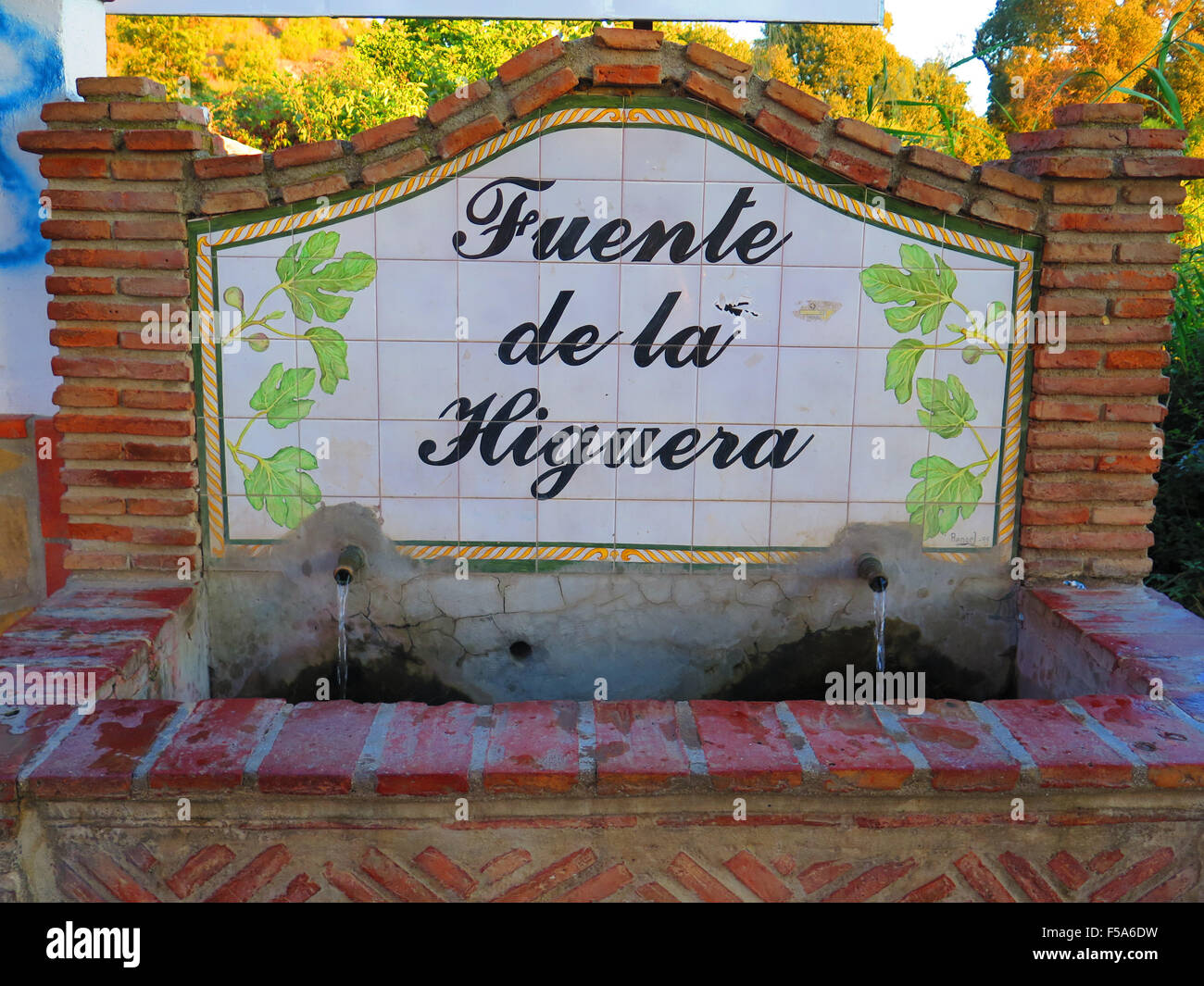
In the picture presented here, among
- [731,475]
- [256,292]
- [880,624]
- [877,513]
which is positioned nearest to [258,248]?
[256,292]

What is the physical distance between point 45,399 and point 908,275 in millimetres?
3501

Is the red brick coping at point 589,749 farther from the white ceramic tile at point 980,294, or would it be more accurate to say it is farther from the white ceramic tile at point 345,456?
the white ceramic tile at point 980,294

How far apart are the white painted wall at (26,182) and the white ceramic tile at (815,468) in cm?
302

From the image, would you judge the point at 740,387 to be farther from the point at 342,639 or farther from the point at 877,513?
the point at 342,639

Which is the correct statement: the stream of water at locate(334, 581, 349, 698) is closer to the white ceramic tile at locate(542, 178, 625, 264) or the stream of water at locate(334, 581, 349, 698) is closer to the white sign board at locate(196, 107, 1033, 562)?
the white sign board at locate(196, 107, 1033, 562)

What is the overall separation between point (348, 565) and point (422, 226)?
1.27m

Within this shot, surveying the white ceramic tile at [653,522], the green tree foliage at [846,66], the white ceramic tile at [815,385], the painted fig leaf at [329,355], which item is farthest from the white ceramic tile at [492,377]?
the green tree foliage at [846,66]

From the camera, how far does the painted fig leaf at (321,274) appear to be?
365 cm

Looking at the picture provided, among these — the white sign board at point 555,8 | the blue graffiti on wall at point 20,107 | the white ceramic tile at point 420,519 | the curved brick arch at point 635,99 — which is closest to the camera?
the curved brick arch at point 635,99

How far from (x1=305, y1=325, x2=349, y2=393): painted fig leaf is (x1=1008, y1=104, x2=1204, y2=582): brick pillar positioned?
2570 mm

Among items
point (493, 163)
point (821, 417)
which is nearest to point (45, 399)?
point (493, 163)

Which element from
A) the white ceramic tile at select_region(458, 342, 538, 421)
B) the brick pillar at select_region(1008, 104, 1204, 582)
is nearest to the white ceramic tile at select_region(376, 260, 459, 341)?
the white ceramic tile at select_region(458, 342, 538, 421)

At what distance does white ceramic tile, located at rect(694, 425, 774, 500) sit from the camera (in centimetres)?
379

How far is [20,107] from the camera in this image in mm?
4066
